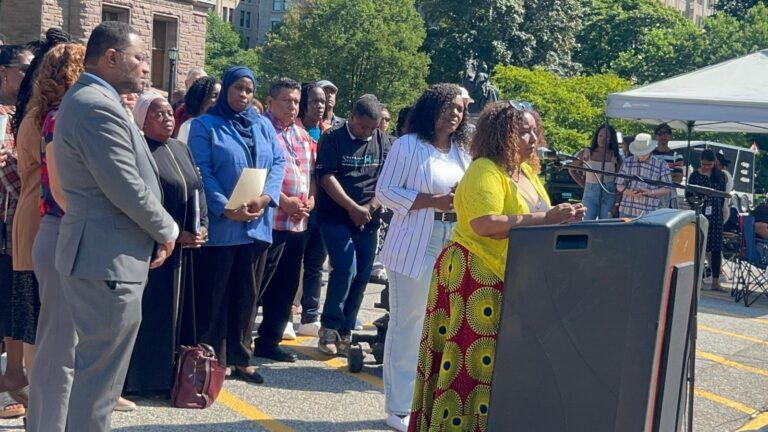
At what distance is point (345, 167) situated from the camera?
7.16 m

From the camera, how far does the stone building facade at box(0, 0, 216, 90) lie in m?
36.2

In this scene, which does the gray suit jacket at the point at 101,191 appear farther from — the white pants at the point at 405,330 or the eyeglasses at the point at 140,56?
the white pants at the point at 405,330

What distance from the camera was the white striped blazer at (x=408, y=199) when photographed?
18.4 feet

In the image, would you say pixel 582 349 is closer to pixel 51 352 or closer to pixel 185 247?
pixel 51 352

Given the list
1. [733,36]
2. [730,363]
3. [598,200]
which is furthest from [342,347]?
[733,36]

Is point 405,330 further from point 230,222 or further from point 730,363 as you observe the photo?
point 730,363

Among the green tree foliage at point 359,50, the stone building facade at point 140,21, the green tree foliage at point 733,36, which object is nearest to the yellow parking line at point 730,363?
the stone building facade at point 140,21

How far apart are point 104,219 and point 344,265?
328 centimetres

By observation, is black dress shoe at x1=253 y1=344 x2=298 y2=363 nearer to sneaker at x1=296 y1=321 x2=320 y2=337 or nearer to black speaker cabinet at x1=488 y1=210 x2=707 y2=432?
sneaker at x1=296 y1=321 x2=320 y2=337

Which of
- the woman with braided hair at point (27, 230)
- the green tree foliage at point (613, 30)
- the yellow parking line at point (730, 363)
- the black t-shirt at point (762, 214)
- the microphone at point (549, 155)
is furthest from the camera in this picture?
the green tree foliage at point (613, 30)

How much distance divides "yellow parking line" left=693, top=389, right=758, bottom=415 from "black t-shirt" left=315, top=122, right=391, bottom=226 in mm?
2678

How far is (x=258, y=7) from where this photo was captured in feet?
422

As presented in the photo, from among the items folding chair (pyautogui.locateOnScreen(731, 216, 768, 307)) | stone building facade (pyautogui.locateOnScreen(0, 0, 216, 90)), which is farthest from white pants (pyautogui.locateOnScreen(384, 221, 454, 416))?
stone building facade (pyautogui.locateOnScreen(0, 0, 216, 90))

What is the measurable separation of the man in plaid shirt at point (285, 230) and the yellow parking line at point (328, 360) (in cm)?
25
